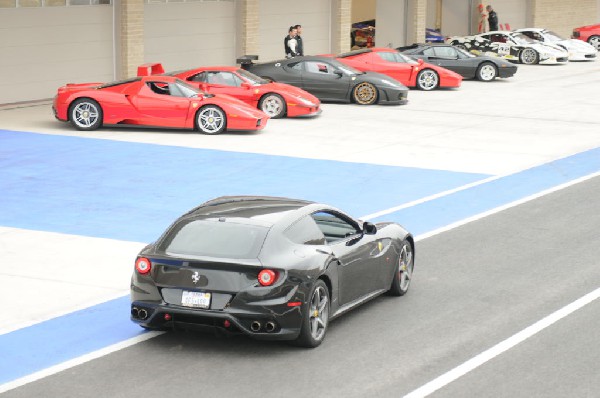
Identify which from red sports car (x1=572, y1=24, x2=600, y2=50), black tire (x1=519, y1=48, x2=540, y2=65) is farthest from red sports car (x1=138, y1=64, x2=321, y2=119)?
red sports car (x1=572, y1=24, x2=600, y2=50)

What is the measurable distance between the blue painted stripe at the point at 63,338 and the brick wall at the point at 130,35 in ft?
69.0

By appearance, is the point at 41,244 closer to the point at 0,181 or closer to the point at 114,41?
the point at 0,181

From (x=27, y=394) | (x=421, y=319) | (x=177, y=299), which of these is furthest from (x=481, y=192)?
(x=27, y=394)

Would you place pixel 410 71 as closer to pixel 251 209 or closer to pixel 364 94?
pixel 364 94

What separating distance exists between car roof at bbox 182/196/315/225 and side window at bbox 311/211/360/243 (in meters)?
0.32

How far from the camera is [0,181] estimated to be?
768 inches

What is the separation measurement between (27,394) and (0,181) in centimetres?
1062

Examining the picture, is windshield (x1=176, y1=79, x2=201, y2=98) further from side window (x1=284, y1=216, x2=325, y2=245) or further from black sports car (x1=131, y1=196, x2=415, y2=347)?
side window (x1=284, y1=216, x2=325, y2=245)

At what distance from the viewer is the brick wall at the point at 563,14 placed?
183ft

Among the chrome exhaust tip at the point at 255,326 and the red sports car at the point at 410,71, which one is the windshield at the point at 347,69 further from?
the chrome exhaust tip at the point at 255,326

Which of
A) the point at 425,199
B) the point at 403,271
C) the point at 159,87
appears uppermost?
the point at 159,87

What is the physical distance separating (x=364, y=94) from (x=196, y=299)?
21.3m

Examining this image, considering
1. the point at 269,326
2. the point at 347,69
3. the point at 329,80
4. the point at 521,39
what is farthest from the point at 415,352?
the point at 521,39

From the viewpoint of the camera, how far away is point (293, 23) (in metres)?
40.5
